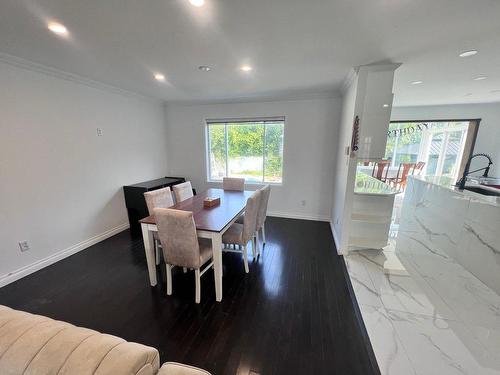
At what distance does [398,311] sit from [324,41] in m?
2.51

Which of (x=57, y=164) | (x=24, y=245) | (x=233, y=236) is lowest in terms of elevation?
(x=24, y=245)

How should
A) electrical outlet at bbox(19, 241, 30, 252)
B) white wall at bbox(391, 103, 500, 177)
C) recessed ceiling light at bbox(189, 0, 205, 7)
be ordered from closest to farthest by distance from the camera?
recessed ceiling light at bbox(189, 0, 205, 7), electrical outlet at bbox(19, 241, 30, 252), white wall at bbox(391, 103, 500, 177)

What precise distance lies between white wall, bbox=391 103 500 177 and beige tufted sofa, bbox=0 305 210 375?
663cm

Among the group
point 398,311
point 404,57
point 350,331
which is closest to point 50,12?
point 404,57

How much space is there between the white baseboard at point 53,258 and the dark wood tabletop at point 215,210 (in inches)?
61.8

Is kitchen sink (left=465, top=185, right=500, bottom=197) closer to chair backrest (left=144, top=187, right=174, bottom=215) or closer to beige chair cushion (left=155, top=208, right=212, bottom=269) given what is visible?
beige chair cushion (left=155, top=208, right=212, bottom=269)

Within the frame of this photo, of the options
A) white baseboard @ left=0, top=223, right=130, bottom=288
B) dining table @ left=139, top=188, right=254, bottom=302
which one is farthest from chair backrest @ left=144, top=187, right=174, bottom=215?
white baseboard @ left=0, top=223, right=130, bottom=288

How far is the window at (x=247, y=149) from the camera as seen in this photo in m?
4.12

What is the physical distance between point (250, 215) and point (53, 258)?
258 centimetres

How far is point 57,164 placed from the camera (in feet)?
8.43

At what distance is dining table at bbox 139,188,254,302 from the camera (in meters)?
1.87

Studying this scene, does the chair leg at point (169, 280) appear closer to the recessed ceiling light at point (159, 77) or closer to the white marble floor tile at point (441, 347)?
the white marble floor tile at point (441, 347)

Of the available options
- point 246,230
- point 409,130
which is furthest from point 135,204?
point 409,130

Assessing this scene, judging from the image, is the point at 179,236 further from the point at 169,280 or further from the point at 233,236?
the point at 233,236
